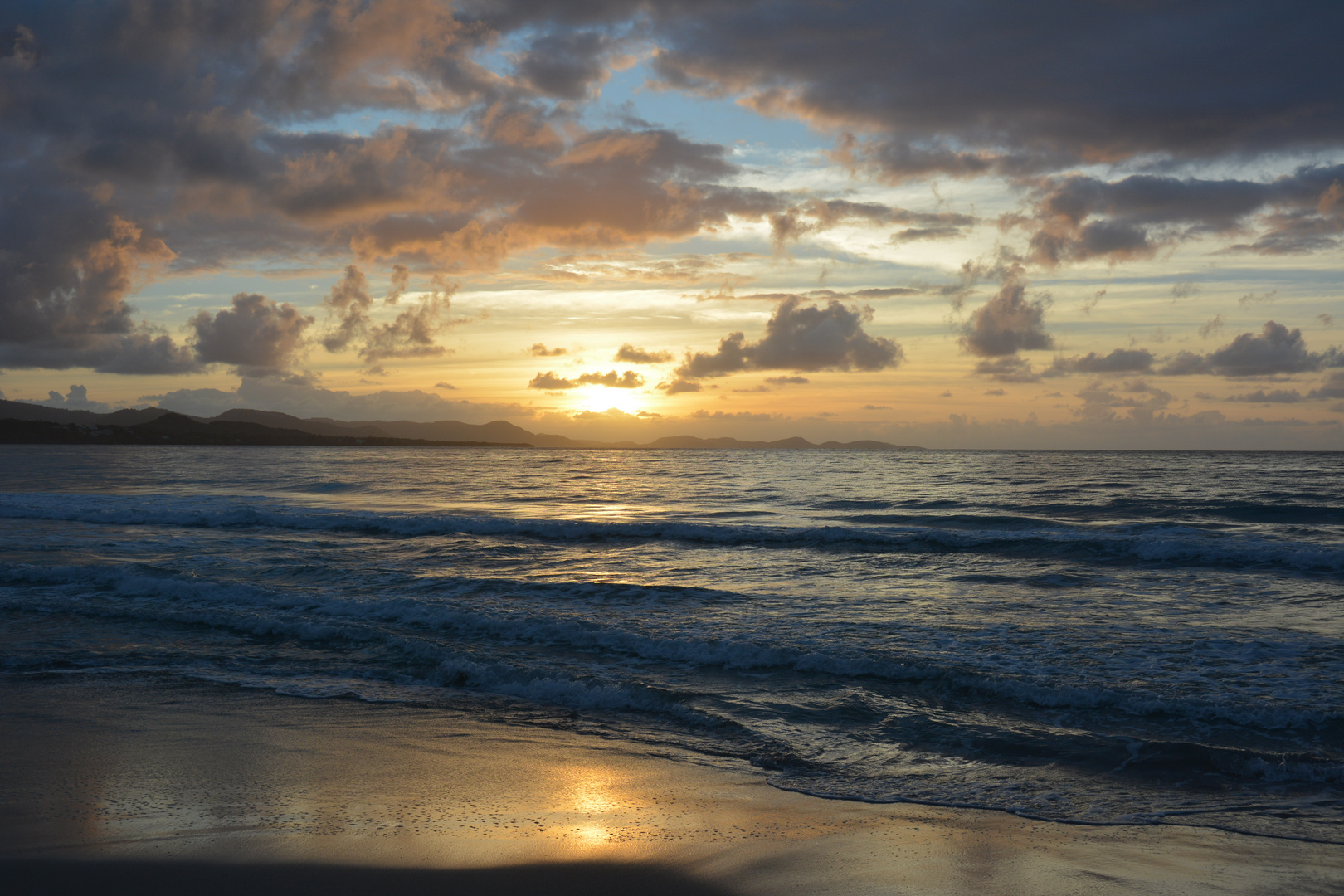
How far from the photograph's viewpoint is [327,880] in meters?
5.10

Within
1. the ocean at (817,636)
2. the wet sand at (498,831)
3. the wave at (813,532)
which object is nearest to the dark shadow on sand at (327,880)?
the wet sand at (498,831)

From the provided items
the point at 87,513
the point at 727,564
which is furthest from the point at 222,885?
the point at 87,513

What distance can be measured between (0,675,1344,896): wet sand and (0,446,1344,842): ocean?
0.65m

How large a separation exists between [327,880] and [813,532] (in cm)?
2346

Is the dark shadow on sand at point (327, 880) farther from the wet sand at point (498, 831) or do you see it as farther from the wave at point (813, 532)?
the wave at point (813, 532)

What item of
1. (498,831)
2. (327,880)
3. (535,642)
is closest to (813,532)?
(535,642)

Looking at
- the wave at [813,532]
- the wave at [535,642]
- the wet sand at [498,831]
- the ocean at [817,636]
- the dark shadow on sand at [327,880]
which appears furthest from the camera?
the wave at [813,532]

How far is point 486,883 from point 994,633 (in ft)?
33.5

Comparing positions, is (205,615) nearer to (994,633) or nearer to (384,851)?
(384,851)

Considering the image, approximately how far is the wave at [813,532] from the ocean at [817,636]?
191 millimetres

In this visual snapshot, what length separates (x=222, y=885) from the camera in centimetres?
502

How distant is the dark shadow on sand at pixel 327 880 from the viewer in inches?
195

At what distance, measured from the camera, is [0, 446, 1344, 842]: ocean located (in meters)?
7.65

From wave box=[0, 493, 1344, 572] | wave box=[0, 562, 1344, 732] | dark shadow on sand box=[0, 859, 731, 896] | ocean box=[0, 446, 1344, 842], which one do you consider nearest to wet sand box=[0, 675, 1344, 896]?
dark shadow on sand box=[0, 859, 731, 896]
